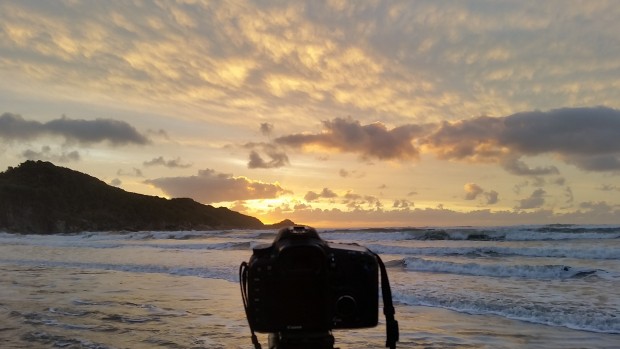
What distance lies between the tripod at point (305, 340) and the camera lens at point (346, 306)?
112 millimetres

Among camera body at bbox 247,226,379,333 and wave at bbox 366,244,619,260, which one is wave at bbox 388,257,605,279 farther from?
camera body at bbox 247,226,379,333

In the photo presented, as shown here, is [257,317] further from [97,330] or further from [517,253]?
[517,253]

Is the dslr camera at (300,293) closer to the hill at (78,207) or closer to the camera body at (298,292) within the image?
the camera body at (298,292)

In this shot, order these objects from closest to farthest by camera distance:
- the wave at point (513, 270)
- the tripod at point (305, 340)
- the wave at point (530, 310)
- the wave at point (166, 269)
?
the tripod at point (305, 340) < the wave at point (530, 310) < the wave at point (513, 270) < the wave at point (166, 269)

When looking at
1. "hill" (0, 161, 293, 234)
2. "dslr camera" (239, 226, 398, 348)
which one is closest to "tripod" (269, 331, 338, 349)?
"dslr camera" (239, 226, 398, 348)

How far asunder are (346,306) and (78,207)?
97.4m

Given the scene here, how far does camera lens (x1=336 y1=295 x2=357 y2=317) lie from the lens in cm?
229

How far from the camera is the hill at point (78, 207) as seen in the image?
8038 cm

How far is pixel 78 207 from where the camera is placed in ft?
297

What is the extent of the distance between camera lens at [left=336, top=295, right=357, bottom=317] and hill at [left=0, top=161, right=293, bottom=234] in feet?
286

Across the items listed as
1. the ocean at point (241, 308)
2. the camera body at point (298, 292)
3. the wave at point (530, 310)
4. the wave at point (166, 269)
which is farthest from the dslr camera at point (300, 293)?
the wave at point (166, 269)

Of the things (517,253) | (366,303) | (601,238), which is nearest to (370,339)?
(366,303)

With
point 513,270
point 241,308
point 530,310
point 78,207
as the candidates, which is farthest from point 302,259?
point 78,207

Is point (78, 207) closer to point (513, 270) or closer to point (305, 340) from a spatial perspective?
point (513, 270)
